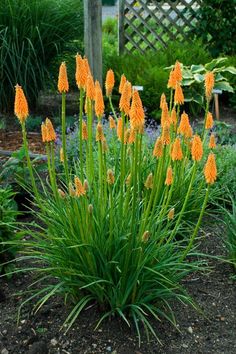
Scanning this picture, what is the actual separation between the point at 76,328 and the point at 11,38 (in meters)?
4.25

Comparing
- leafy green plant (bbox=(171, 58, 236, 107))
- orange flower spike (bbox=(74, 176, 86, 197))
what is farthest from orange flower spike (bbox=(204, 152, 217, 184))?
leafy green plant (bbox=(171, 58, 236, 107))

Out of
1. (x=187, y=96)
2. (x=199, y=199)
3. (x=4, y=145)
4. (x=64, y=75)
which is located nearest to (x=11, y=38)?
(x=4, y=145)

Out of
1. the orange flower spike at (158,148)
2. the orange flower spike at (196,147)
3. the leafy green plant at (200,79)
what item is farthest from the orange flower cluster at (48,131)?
the leafy green plant at (200,79)

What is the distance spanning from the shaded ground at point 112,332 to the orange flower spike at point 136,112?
1.11 metres

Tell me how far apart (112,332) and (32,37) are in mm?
4375

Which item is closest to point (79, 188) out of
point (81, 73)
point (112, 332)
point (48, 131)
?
point (48, 131)

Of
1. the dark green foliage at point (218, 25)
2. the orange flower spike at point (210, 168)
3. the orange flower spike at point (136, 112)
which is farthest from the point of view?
the dark green foliage at point (218, 25)

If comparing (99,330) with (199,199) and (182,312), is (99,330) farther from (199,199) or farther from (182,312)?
(199,199)

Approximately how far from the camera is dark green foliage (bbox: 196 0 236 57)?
27.9 ft

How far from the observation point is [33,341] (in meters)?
2.84

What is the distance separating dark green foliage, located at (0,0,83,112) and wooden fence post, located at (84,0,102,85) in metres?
0.70

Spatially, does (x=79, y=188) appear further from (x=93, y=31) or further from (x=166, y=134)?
(x=93, y=31)

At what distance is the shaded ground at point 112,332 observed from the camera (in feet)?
9.23

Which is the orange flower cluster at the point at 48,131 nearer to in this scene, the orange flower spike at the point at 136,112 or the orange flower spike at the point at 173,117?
the orange flower spike at the point at 136,112
